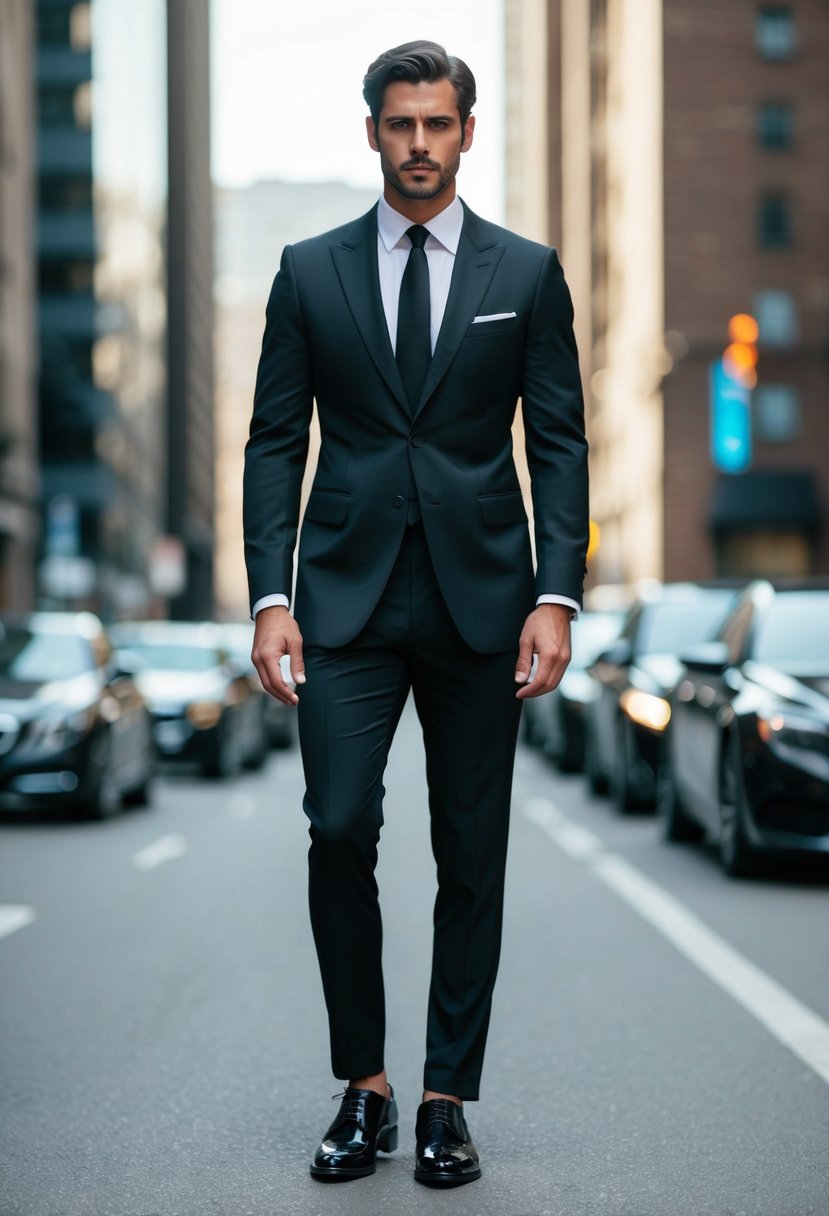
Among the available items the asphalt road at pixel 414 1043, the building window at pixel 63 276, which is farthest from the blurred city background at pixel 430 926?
the building window at pixel 63 276

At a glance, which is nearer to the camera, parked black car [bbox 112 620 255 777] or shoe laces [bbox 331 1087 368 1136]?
shoe laces [bbox 331 1087 368 1136]

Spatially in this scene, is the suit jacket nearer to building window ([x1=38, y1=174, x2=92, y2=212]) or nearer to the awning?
the awning

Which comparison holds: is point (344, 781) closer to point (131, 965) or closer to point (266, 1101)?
point (266, 1101)

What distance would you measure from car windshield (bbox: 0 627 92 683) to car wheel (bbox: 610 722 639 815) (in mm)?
3873

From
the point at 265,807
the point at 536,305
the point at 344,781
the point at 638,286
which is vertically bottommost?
the point at 265,807

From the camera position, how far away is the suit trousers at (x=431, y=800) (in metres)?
4.07

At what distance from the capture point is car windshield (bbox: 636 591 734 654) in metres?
14.6

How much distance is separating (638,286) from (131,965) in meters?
54.1

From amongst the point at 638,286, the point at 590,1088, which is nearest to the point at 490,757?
the point at 590,1088

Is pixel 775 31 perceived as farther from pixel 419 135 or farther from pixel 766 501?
pixel 419 135

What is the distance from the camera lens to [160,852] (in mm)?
11695

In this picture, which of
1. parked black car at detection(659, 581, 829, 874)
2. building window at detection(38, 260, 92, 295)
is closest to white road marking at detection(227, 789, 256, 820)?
parked black car at detection(659, 581, 829, 874)

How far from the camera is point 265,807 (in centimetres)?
1567

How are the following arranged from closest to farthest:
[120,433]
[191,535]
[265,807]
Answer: [265,807] < [120,433] < [191,535]
